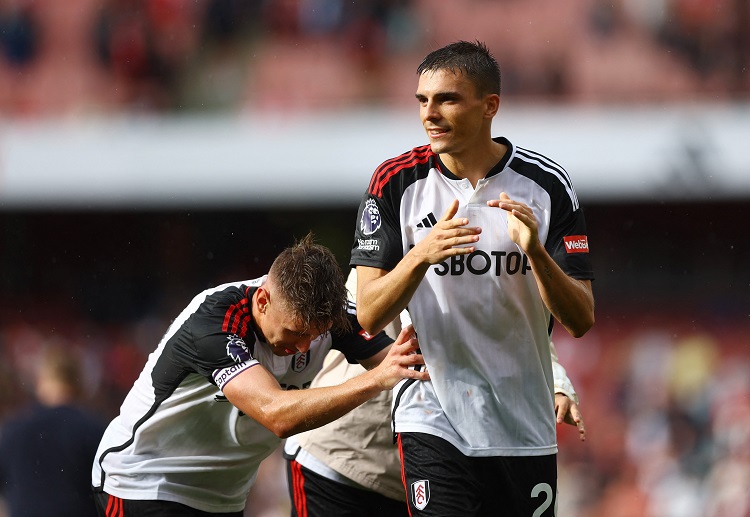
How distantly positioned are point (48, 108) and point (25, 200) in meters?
1.44

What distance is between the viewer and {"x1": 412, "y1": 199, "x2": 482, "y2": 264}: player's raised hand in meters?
3.93

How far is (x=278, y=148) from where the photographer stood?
55.5 ft

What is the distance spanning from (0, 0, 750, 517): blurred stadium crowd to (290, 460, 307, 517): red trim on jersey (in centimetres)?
774

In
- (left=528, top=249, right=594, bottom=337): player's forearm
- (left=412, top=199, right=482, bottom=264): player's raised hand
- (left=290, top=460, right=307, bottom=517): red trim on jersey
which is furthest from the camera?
(left=290, top=460, right=307, bottom=517): red trim on jersey

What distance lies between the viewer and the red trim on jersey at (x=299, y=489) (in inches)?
219

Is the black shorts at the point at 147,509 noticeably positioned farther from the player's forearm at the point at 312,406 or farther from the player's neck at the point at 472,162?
the player's neck at the point at 472,162

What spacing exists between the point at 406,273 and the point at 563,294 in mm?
541

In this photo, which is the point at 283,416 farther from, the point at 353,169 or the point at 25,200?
the point at 25,200

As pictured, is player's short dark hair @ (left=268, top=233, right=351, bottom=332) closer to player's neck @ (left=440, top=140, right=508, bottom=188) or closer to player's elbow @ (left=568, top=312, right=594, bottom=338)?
player's neck @ (left=440, top=140, right=508, bottom=188)

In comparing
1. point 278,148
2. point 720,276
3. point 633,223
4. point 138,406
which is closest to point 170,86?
point 278,148

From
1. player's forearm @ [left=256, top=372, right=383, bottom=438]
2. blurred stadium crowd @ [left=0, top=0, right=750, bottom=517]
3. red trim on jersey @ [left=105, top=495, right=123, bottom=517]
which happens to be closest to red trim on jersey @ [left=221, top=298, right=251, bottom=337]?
player's forearm @ [left=256, top=372, right=383, bottom=438]

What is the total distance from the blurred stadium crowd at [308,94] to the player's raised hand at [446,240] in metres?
9.67

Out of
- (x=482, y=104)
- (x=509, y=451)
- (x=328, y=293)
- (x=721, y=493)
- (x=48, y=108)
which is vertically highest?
(x=48, y=108)

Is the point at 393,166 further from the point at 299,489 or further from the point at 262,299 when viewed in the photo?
the point at 299,489
